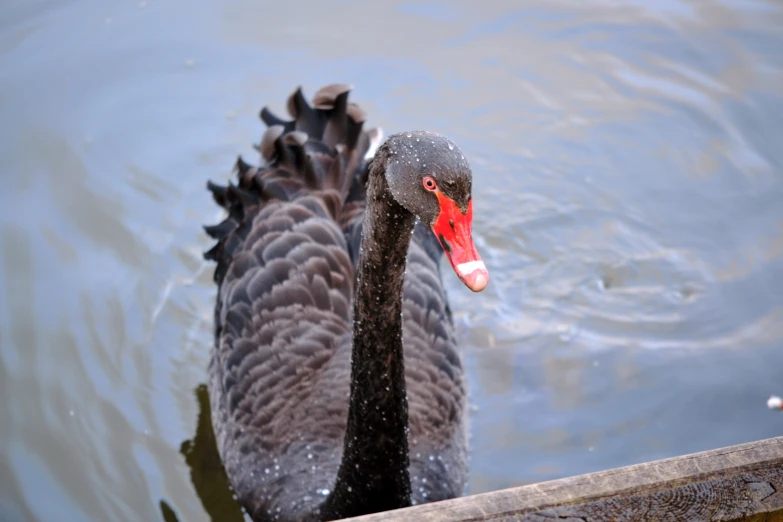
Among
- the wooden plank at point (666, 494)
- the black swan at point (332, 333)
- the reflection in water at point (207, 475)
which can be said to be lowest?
the reflection in water at point (207, 475)

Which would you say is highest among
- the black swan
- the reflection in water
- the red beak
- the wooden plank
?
the red beak

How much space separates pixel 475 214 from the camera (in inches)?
225

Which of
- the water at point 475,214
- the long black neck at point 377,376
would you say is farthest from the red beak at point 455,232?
the water at point 475,214

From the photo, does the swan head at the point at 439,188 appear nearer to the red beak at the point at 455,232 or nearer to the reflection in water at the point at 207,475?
the red beak at the point at 455,232

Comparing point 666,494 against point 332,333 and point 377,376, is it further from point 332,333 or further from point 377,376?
point 332,333

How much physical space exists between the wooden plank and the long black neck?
1.04 metres

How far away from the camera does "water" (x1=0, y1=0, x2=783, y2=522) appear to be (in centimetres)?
456

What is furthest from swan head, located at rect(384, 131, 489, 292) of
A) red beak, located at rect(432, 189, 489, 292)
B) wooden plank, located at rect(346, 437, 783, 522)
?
wooden plank, located at rect(346, 437, 783, 522)

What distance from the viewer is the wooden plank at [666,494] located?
1839mm

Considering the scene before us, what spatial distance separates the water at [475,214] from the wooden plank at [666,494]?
2.49m

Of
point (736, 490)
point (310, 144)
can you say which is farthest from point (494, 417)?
point (736, 490)

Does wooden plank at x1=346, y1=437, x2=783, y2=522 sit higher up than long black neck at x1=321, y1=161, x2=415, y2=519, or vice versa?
wooden plank at x1=346, y1=437, x2=783, y2=522

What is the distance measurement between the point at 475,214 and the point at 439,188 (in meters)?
3.27

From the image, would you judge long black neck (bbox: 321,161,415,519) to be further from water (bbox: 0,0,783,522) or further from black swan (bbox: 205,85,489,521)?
water (bbox: 0,0,783,522)
